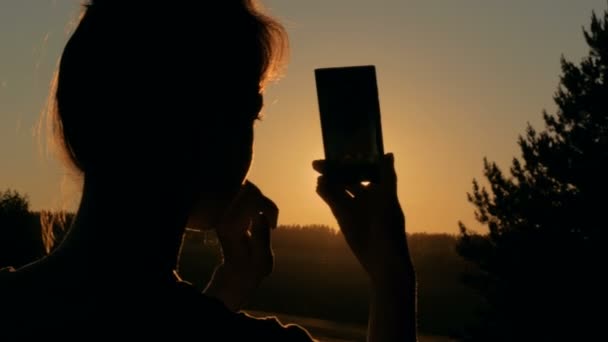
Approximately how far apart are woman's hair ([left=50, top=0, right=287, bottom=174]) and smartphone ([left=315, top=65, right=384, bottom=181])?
2.31 feet

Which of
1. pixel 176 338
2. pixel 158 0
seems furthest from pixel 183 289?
pixel 158 0

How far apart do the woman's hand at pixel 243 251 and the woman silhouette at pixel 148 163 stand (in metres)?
0.30

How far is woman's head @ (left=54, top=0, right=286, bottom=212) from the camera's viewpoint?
1313 mm

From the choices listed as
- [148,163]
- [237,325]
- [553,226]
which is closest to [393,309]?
[237,325]

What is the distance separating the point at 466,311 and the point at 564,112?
40176 millimetres

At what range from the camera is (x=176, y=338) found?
4.15 feet

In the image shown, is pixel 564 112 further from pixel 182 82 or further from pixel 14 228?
pixel 14 228

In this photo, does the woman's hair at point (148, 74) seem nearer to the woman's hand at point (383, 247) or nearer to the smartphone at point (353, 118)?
the woman's hand at point (383, 247)

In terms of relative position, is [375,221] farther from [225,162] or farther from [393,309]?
[225,162]

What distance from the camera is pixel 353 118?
2.17m

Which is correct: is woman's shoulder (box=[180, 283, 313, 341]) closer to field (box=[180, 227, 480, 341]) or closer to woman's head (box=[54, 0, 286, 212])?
woman's head (box=[54, 0, 286, 212])

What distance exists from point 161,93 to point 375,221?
490mm

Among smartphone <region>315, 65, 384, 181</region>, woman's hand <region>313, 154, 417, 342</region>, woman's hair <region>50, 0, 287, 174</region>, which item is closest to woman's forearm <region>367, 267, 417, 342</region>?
woman's hand <region>313, 154, 417, 342</region>

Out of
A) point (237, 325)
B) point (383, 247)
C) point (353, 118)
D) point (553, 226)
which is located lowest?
point (237, 325)
